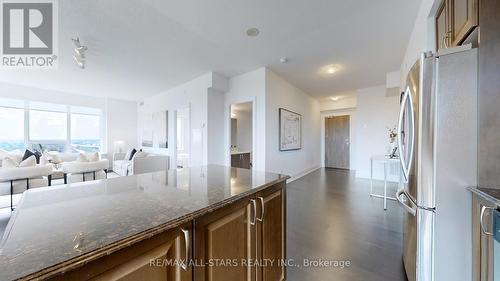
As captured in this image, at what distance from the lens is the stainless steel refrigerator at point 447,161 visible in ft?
3.59

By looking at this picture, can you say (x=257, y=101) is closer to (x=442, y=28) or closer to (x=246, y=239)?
(x=442, y=28)

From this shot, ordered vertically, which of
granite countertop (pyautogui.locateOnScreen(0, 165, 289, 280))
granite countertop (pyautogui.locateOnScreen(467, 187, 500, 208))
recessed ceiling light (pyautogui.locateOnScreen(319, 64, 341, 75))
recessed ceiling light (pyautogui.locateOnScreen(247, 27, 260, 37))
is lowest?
granite countertop (pyautogui.locateOnScreen(0, 165, 289, 280))

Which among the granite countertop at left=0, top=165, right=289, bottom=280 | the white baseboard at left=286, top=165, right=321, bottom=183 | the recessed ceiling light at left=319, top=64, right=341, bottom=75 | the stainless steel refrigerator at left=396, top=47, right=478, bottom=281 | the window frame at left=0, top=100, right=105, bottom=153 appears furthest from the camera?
the window frame at left=0, top=100, right=105, bottom=153

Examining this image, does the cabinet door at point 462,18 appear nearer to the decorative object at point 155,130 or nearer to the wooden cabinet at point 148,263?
the wooden cabinet at point 148,263

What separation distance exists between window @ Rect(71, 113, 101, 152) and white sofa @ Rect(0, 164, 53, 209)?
4253 mm

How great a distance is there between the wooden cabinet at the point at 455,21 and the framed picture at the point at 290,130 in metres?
3.12

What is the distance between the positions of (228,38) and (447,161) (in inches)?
115

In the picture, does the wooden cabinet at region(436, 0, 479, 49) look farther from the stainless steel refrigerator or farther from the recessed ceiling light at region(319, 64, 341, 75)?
the recessed ceiling light at region(319, 64, 341, 75)

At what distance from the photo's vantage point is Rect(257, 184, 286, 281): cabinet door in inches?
45.5

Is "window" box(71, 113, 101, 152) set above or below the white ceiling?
below

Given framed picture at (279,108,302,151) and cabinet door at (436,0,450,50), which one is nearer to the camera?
cabinet door at (436,0,450,50)

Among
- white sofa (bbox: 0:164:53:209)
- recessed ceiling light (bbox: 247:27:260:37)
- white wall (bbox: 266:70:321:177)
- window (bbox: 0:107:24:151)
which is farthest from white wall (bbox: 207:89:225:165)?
window (bbox: 0:107:24:151)

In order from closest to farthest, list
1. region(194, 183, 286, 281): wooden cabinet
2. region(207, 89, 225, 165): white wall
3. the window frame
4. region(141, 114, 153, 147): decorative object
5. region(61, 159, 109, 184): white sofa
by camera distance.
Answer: region(194, 183, 286, 281): wooden cabinet
region(61, 159, 109, 184): white sofa
region(207, 89, 225, 165): white wall
the window frame
region(141, 114, 153, 147): decorative object

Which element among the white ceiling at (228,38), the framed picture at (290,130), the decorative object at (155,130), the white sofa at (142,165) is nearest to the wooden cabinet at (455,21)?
the white ceiling at (228,38)
